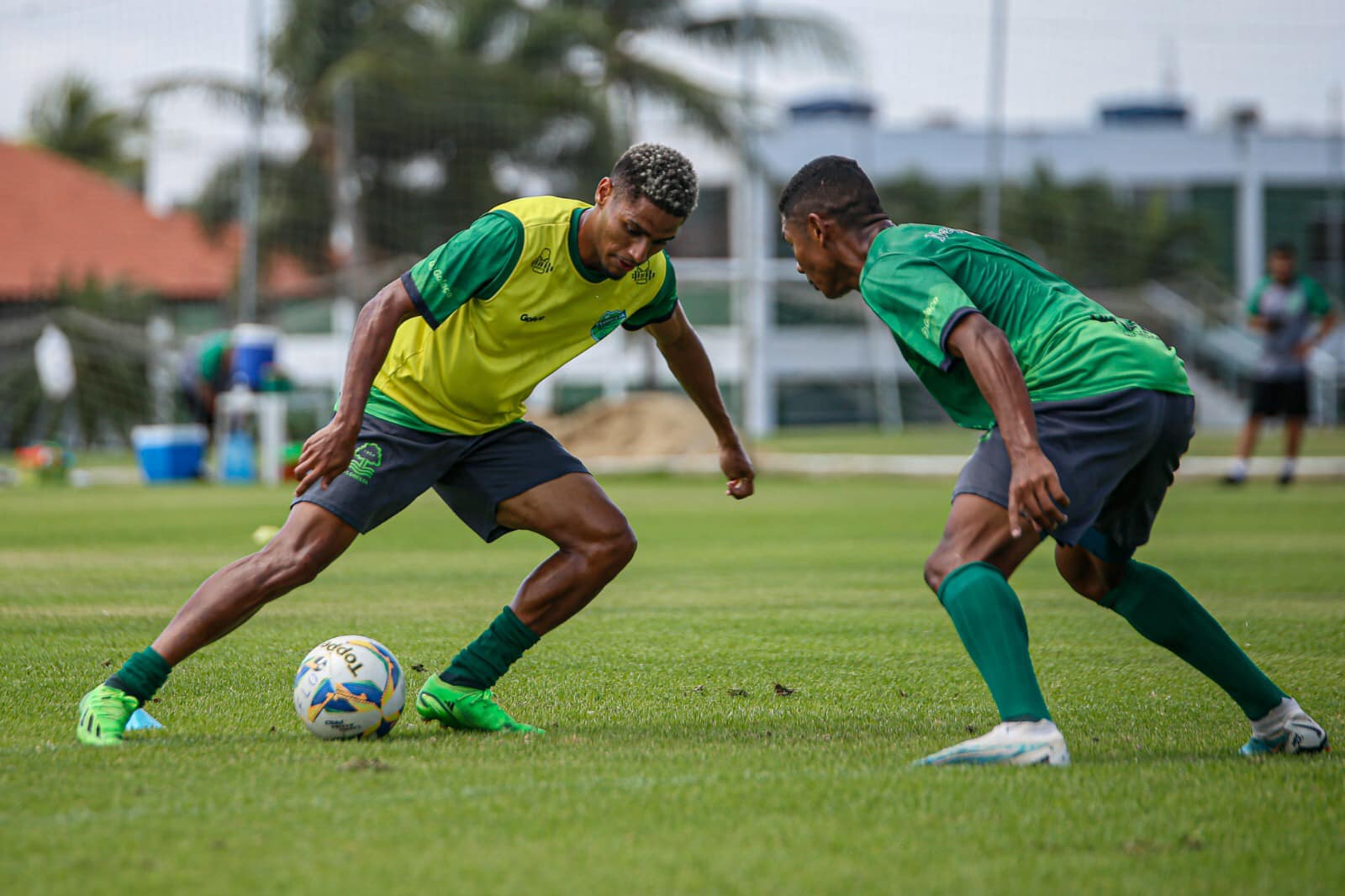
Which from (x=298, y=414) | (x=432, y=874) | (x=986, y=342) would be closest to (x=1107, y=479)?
(x=986, y=342)

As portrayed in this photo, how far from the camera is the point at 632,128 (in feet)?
93.9

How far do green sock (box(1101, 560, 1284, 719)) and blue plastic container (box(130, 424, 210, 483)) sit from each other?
56.7 feet

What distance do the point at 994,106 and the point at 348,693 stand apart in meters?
23.4

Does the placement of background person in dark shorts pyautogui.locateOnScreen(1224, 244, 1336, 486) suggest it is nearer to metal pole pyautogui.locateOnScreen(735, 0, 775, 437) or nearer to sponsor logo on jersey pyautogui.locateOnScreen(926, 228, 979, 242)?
metal pole pyautogui.locateOnScreen(735, 0, 775, 437)

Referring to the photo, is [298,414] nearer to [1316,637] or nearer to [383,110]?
[383,110]

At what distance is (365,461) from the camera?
4.71 m

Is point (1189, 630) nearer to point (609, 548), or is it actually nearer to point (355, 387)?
point (609, 548)

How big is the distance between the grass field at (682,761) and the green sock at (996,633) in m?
0.20

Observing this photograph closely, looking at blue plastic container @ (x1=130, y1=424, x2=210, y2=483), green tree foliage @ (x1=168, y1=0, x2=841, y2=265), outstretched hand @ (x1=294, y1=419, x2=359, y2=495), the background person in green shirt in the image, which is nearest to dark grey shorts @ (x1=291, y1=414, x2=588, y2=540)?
outstretched hand @ (x1=294, y1=419, x2=359, y2=495)

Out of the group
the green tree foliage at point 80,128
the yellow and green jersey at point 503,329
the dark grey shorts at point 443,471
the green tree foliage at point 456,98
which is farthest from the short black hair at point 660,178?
the green tree foliage at point 80,128

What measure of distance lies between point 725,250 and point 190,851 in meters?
33.2

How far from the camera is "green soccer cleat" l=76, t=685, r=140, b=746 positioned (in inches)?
171

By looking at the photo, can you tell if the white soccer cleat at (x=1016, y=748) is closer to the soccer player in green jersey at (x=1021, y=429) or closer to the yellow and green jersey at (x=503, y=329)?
the soccer player in green jersey at (x=1021, y=429)

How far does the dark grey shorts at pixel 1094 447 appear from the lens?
4.06 m
